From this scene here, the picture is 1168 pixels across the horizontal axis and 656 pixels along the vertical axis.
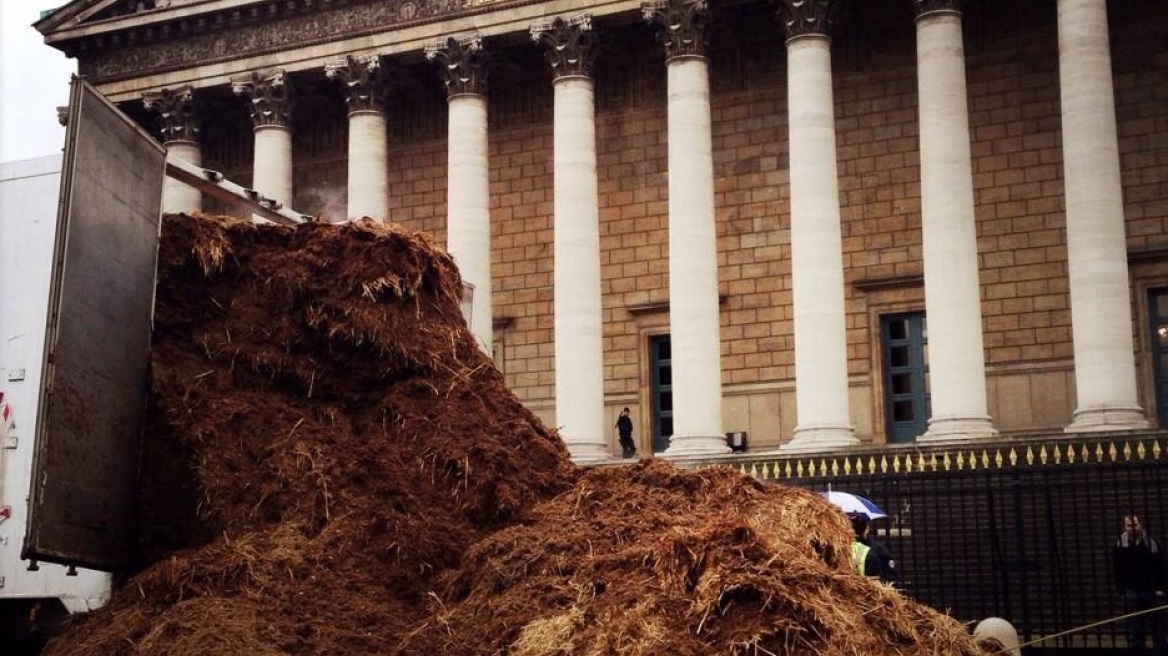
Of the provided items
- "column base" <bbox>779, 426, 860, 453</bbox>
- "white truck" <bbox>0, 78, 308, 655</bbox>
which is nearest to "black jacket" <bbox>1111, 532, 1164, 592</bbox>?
"column base" <bbox>779, 426, 860, 453</bbox>

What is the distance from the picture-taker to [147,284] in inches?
327

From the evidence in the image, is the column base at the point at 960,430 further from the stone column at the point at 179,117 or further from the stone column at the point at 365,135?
the stone column at the point at 179,117

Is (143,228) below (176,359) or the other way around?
the other way around

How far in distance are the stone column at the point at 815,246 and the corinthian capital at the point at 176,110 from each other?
1287 centimetres

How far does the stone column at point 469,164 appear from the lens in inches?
1019

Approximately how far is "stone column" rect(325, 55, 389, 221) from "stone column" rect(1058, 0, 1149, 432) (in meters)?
12.7

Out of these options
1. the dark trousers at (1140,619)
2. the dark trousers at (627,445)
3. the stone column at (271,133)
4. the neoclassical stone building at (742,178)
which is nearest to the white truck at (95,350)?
the dark trousers at (1140,619)

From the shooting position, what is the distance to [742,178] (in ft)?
88.9

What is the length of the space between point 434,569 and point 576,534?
0.77 meters

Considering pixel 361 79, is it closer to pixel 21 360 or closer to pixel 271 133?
pixel 271 133

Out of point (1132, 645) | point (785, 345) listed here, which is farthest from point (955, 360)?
point (1132, 645)

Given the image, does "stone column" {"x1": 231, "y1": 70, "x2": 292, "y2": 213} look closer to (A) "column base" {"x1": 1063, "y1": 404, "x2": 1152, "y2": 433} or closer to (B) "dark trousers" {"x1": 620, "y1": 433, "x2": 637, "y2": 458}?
(B) "dark trousers" {"x1": 620, "y1": 433, "x2": 637, "y2": 458}

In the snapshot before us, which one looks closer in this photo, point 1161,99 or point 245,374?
point 245,374

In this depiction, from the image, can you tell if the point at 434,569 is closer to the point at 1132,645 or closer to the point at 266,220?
the point at 266,220
